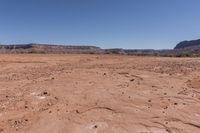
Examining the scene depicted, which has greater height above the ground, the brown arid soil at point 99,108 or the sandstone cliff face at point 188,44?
the sandstone cliff face at point 188,44

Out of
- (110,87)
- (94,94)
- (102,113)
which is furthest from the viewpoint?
(110,87)

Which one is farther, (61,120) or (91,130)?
(61,120)

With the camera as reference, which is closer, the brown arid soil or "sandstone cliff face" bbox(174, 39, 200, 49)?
the brown arid soil

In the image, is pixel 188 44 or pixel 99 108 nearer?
pixel 99 108

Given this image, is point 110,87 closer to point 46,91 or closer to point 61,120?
point 46,91

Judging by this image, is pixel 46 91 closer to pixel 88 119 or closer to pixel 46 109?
pixel 46 109

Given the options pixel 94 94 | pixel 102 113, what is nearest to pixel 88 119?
pixel 102 113

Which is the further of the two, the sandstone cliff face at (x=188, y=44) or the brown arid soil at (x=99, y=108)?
the sandstone cliff face at (x=188, y=44)

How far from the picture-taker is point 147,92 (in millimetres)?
9516

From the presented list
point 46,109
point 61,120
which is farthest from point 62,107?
point 61,120

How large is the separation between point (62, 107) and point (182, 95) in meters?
4.52

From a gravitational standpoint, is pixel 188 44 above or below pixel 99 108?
above

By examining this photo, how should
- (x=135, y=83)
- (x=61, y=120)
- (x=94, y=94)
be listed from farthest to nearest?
(x=135, y=83), (x=94, y=94), (x=61, y=120)

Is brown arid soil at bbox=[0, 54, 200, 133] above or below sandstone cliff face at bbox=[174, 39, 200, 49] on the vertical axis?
below
